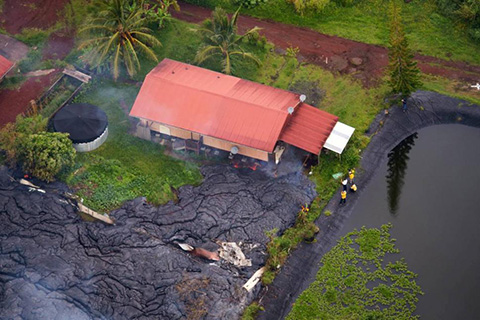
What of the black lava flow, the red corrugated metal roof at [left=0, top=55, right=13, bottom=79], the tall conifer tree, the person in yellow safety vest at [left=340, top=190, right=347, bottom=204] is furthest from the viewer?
the tall conifer tree

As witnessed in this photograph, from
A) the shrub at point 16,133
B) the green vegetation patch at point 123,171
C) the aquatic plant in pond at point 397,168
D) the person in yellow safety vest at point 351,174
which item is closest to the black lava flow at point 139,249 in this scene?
the green vegetation patch at point 123,171

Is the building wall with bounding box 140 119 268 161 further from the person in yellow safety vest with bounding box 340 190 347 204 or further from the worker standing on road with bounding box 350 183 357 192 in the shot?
the worker standing on road with bounding box 350 183 357 192

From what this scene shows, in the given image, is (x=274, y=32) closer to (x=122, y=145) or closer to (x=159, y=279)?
(x=122, y=145)

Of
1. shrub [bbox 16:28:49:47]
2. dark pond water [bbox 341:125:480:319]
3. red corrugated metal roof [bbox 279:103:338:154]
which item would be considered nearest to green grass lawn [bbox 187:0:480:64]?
dark pond water [bbox 341:125:480:319]

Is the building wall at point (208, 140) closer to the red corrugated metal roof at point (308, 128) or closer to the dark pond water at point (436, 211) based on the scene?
the red corrugated metal roof at point (308, 128)

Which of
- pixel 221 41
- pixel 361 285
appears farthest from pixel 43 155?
pixel 361 285

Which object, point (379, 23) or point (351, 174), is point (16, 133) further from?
point (379, 23)

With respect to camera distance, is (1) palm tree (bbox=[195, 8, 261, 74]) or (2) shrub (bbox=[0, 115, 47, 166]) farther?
(1) palm tree (bbox=[195, 8, 261, 74])
